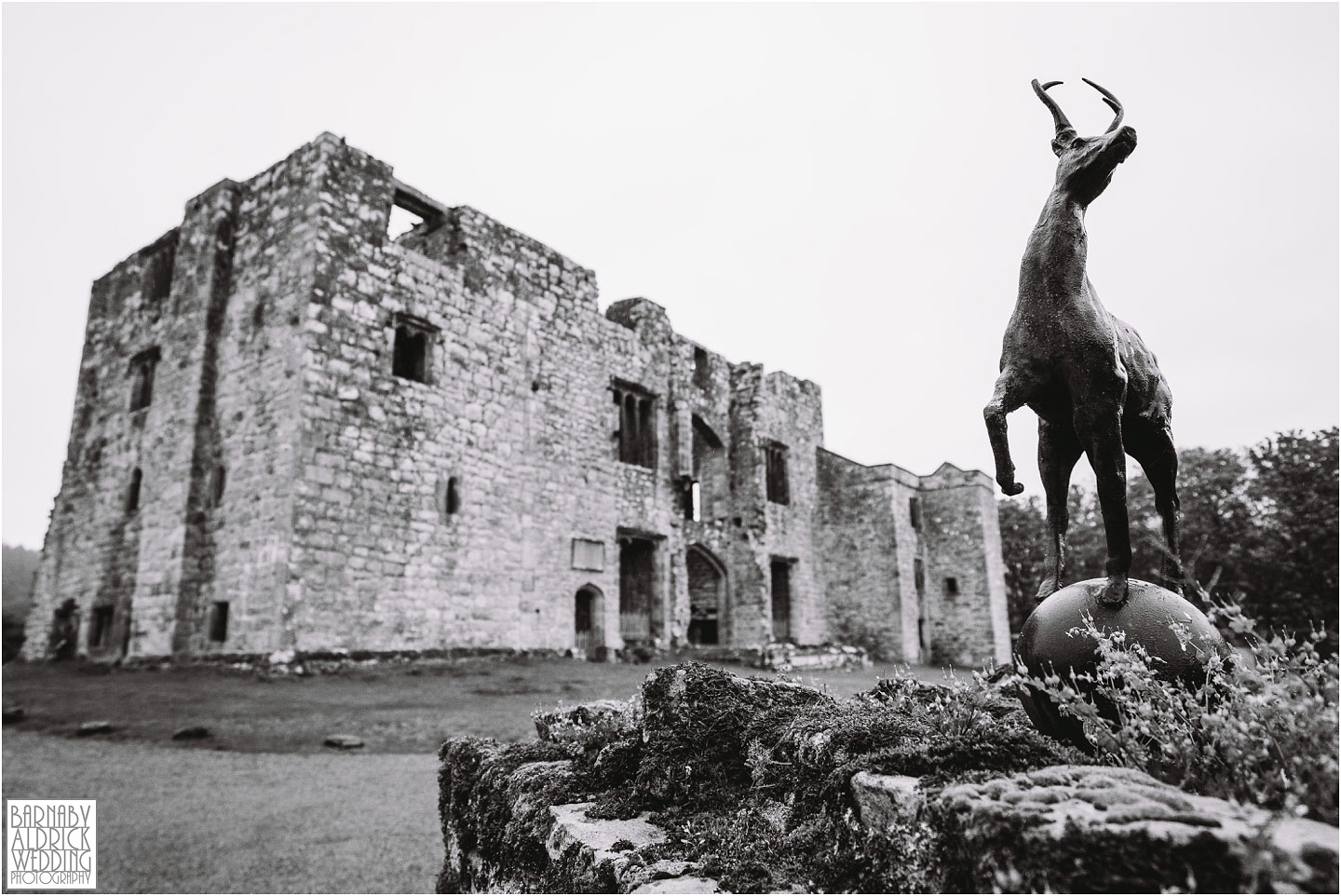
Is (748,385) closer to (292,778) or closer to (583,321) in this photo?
(583,321)

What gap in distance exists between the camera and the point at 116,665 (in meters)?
15.0

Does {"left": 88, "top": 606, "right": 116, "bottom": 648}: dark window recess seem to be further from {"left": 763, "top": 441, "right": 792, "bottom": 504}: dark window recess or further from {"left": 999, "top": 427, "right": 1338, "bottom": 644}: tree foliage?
{"left": 999, "top": 427, "right": 1338, "bottom": 644}: tree foliage

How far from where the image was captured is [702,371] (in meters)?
25.4

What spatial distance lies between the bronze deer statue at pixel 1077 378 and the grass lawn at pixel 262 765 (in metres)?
2.01

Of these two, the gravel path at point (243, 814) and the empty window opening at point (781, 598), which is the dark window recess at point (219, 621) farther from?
the empty window opening at point (781, 598)


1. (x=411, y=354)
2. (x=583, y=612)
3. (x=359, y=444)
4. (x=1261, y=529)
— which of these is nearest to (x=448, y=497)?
(x=359, y=444)

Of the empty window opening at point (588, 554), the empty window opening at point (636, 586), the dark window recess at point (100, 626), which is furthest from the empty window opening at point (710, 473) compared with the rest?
the dark window recess at point (100, 626)

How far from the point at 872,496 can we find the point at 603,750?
2496 cm

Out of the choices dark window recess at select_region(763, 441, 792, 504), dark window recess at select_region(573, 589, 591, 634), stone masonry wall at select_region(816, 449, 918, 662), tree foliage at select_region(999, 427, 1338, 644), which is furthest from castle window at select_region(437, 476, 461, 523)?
tree foliage at select_region(999, 427, 1338, 644)

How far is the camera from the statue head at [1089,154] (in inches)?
152

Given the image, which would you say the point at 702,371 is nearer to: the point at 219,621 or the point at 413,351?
the point at 413,351

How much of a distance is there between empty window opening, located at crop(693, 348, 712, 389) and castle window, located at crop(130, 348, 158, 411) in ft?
45.5

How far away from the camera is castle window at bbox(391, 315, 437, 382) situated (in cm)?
1630

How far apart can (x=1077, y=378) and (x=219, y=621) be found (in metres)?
14.6
